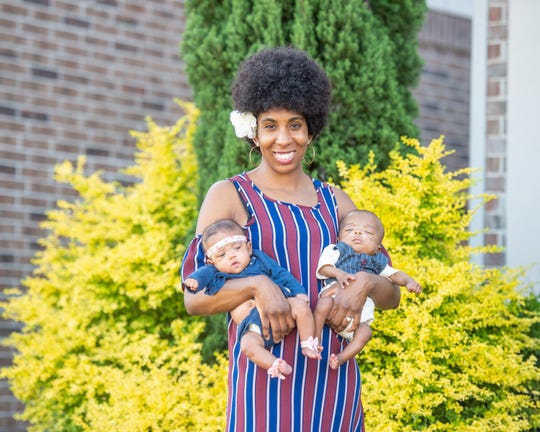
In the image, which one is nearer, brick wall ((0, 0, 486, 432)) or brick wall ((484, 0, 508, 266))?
brick wall ((484, 0, 508, 266))

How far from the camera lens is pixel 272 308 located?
2.75 m

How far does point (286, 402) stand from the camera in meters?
2.88

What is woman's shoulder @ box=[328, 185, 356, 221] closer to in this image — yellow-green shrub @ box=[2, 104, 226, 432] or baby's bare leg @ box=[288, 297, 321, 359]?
baby's bare leg @ box=[288, 297, 321, 359]

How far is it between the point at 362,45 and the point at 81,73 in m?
2.56

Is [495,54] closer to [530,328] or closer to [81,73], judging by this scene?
[530,328]

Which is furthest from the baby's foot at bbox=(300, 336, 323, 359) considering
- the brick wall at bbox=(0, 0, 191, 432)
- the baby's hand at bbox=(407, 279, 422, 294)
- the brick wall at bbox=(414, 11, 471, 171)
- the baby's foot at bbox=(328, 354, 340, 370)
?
the brick wall at bbox=(414, 11, 471, 171)

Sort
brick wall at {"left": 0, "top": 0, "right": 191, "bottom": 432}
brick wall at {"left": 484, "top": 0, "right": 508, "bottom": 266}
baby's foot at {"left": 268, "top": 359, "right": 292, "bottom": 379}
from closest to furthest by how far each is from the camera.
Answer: baby's foot at {"left": 268, "top": 359, "right": 292, "bottom": 379}, brick wall at {"left": 484, "top": 0, "right": 508, "bottom": 266}, brick wall at {"left": 0, "top": 0, "right": 191, "bottom": 432}

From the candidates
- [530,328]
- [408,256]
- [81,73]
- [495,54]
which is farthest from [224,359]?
[81,73]

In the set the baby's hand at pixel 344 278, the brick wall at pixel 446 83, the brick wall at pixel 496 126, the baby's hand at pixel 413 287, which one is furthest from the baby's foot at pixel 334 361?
the brick wall at pixel 446 83

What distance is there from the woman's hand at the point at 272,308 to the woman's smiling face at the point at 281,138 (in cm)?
43

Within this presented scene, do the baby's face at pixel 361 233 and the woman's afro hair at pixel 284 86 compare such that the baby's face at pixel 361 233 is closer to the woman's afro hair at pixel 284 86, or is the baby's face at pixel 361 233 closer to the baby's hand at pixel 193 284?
the woman's afro hair at pixel 284 86

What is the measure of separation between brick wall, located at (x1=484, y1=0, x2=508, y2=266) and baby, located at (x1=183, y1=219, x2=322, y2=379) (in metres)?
3.04

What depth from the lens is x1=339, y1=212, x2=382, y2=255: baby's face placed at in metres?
2.99

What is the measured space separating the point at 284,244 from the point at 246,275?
0.19 metres
